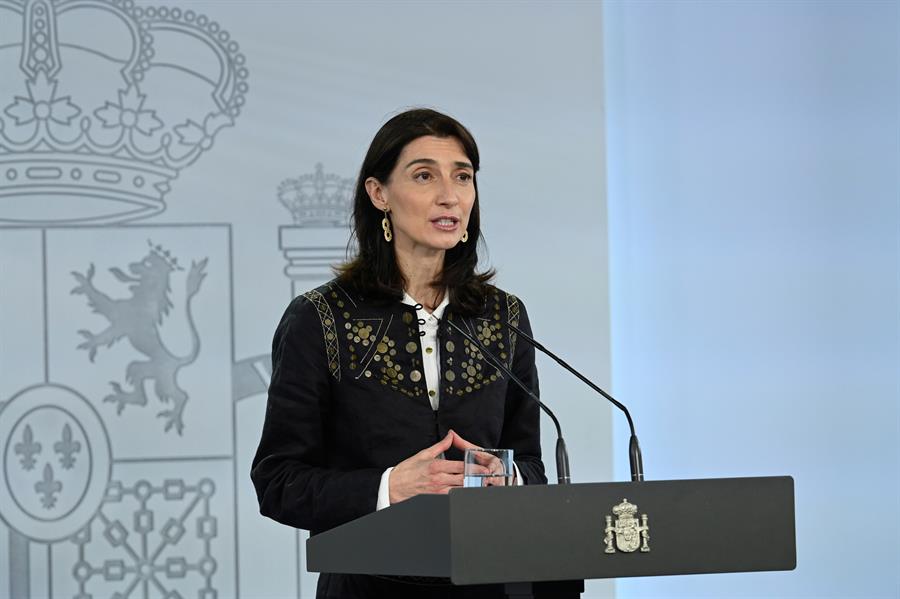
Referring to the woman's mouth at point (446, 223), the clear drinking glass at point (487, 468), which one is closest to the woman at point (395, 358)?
the woman's mouth at point (446, 223)

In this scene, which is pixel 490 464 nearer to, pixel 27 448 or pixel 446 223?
pixel 446 223

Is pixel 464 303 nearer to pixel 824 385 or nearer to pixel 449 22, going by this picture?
pixel 449 22

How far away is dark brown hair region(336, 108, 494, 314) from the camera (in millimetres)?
2504

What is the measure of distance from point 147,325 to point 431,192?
1654 mm

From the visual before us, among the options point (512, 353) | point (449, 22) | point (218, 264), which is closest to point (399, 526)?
point (512, 353)

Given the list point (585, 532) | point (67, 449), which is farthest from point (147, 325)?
point (585, 532)

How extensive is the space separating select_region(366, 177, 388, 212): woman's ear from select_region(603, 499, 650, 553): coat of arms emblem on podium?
3.72 ft

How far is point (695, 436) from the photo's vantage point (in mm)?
4082

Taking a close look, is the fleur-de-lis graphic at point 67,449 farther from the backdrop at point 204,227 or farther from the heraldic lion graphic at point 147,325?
the heraldic lion graphic at point 147,325

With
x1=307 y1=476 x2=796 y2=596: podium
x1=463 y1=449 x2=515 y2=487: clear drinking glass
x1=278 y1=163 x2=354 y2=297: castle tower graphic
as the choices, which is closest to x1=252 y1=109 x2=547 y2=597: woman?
x1=463 y1=449 x2=515 y2=487: clear drinking glass

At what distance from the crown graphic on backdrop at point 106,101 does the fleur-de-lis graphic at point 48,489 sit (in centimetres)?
79

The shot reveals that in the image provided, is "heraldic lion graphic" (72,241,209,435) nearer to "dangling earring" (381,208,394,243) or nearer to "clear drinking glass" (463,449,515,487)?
"dangling earring" (381,208,394,243)

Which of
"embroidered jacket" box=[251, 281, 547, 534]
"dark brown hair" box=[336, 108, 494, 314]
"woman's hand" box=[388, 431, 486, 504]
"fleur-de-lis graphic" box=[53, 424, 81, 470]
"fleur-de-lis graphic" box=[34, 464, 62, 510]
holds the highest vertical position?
"dark brown hair" box=[336, 108, 494, 314]

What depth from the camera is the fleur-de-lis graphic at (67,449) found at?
3.77 metres
